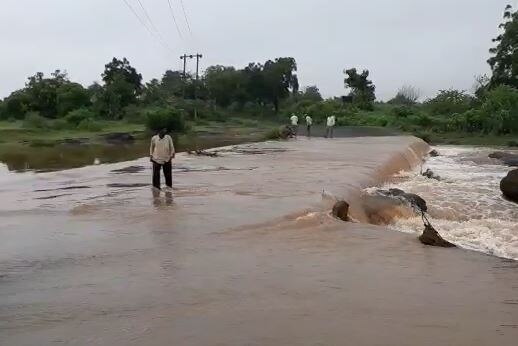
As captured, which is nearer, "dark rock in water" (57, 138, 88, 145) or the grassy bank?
"dark rock in water" (57, 138, 88, 145)

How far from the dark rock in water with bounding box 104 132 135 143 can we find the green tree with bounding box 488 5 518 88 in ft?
Answer: 126

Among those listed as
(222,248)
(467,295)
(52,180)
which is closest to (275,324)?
(467,295)

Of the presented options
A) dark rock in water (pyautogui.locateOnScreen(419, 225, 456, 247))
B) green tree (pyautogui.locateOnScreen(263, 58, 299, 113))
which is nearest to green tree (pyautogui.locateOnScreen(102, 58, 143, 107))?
green tree (pyautogui.locateOnScreen(263, 58, 299, 113))

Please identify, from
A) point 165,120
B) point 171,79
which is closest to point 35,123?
point 165,120

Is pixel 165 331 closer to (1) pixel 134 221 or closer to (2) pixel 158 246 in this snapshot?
(2) pixel 158 246

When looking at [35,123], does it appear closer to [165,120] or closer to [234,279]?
[165,120]

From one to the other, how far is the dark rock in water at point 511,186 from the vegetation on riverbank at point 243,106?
29488 mm

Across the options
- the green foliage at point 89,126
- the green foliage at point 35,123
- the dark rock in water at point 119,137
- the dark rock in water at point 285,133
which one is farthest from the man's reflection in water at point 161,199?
the green foliage at point 89,126

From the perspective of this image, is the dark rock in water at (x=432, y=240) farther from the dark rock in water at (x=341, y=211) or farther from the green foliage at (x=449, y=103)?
the green foliage at (x=449, y=103)

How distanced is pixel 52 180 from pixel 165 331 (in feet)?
45.0

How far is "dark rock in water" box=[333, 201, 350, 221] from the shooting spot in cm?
1062

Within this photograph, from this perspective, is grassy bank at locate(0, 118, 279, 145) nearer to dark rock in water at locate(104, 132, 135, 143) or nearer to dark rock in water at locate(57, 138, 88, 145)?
dark rock in water at locate(57, 138, 88, 145)

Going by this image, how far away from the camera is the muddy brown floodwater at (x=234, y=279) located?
529cm

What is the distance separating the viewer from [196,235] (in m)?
9.23
